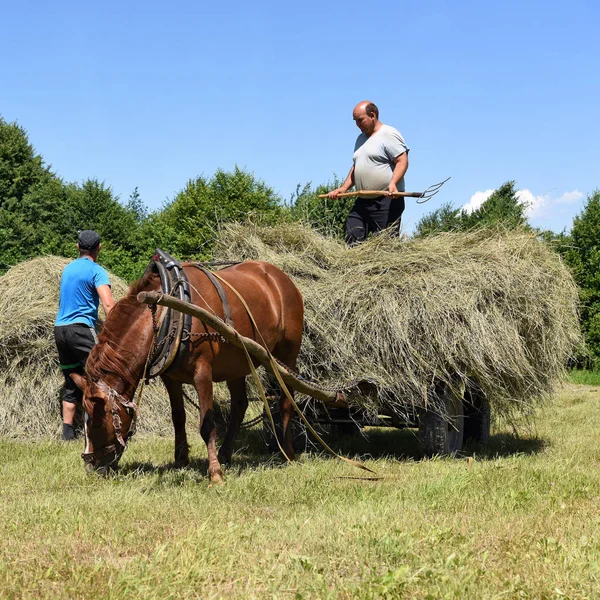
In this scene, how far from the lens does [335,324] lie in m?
5.61

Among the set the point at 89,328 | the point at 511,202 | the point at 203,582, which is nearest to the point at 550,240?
the point at 89,328

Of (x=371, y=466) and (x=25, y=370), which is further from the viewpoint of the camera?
(x=25, y=370)

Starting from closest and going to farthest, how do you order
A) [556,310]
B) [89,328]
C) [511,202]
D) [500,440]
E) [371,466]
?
[371,466]
[556,310]
[89,328]
[500,440]
[511,202]

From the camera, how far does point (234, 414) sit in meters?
5.62

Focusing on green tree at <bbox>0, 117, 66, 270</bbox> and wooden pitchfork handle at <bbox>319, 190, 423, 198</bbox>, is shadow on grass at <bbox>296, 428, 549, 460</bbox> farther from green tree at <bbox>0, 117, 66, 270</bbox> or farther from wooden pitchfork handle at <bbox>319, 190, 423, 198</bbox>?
green tree at <bbox>0, 117, 66, 270</bbox>

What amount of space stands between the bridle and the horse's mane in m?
0.10

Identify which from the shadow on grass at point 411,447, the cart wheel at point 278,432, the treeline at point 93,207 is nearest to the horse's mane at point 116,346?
the cart wheel at point 278,432

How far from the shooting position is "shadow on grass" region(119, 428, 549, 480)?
17.3ft

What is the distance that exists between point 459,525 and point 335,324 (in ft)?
7.55

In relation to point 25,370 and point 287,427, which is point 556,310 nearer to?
point 287,427

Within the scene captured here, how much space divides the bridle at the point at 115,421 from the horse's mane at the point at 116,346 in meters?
0.10

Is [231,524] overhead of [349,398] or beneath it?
→ beneath

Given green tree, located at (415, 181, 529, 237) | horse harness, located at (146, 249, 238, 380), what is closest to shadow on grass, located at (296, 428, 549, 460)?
horse harness, located at (146, 249, 238, 380)

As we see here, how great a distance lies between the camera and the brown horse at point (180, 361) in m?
4.52
